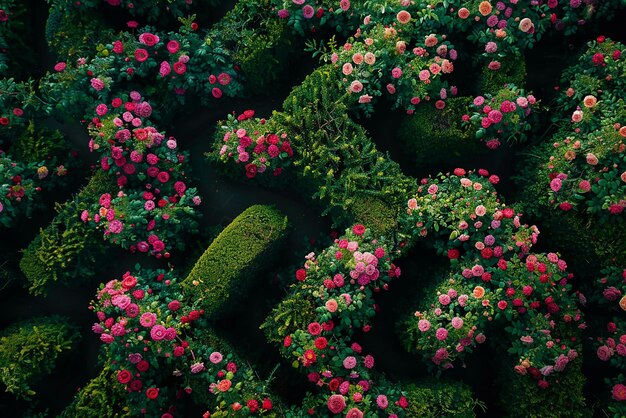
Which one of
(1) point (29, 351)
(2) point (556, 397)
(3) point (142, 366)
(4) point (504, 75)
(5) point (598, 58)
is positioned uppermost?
(1) point (29, 351)

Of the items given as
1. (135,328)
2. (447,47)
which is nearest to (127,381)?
(135,328)

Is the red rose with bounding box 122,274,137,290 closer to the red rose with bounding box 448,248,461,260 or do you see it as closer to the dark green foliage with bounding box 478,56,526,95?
the red rose with bounding box 448,248,461,260

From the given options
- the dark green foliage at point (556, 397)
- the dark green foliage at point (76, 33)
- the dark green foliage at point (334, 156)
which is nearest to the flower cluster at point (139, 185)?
the dark green foliage at point (76, 33)

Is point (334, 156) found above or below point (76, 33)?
below

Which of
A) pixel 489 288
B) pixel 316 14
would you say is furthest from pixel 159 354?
pixel 316 14

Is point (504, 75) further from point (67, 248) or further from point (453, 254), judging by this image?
point (67, 248)

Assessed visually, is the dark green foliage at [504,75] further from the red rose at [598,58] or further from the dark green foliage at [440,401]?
the dark green foliage at [440,401]
